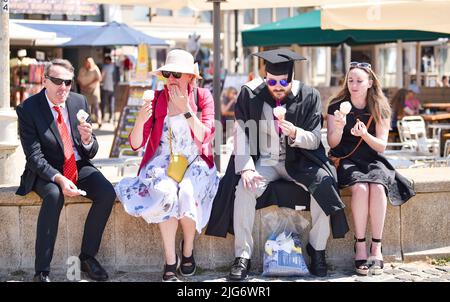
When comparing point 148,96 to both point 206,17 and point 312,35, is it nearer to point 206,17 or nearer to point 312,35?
point 312,35

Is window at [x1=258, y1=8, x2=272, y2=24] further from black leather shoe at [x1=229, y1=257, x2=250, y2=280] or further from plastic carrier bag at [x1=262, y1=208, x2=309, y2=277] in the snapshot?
black leather shoe at [x1=229, y1=257, x2=250, y2=280]

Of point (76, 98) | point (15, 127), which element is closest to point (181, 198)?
point (76, 98)

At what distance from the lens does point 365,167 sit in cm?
565

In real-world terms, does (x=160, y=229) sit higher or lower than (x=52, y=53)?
lower

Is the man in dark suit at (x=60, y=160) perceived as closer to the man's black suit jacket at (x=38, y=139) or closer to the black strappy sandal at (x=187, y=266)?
the man's black suit jacket at (x=38, y=139)

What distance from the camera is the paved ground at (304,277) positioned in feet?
A: 17.9

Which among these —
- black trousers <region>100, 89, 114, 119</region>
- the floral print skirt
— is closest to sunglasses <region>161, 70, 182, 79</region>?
the floral print skirt

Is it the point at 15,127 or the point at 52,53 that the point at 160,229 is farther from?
the point at 52,53

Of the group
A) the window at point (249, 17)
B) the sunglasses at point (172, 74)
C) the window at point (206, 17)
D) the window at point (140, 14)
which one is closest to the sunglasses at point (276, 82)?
the sunglasses at point (172, 74)

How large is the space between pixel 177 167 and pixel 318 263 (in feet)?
3.94

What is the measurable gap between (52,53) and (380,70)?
10.7m
